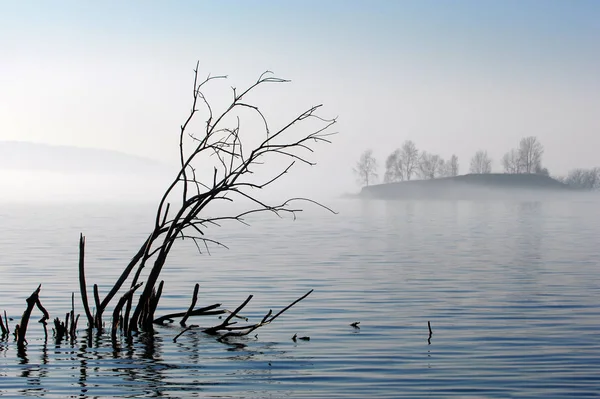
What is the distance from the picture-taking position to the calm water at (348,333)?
11805 mm

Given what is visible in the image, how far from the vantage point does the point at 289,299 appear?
2223 cm

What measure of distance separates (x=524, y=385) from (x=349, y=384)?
2.41m

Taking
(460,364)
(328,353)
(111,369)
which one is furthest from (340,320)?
(111,369)

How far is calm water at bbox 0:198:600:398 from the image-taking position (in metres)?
11.8

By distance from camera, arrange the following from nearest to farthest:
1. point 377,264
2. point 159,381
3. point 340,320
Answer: point 159,381
point 340,320
point 377,264

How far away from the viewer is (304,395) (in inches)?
443

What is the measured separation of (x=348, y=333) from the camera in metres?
16.2

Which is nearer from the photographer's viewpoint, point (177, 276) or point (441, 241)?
point (177, 276)

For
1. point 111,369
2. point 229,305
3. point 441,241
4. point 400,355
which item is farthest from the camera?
point 441,241

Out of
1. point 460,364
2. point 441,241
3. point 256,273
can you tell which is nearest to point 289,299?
point 256,273

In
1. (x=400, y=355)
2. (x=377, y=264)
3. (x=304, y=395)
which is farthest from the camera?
(x=377, y=264)

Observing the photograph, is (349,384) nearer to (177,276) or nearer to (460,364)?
(460,364)

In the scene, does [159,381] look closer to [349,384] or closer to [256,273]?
[349,384]

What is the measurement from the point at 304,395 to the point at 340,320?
6735mm
